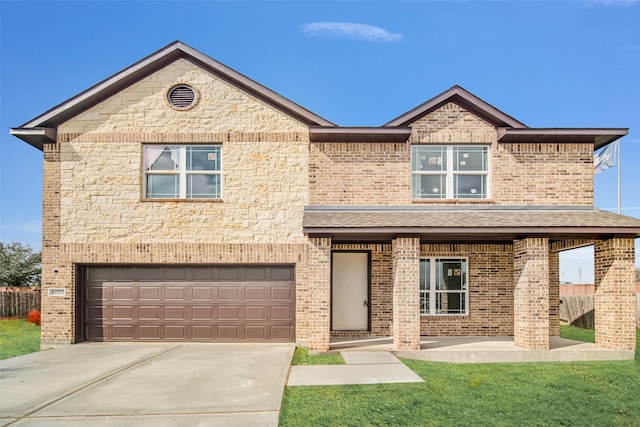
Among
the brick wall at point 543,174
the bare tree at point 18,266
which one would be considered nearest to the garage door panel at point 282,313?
the brick wall at point 543,174

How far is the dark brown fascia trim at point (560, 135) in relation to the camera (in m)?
13.4

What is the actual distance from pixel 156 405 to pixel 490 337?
992 cm

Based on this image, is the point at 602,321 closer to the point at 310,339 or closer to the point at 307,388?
the point at 310,339

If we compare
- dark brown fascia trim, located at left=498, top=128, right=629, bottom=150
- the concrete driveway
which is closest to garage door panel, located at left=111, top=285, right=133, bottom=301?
the concrete driveway

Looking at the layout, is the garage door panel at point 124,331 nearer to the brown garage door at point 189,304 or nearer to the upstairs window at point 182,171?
the brown garage door at point 189,304

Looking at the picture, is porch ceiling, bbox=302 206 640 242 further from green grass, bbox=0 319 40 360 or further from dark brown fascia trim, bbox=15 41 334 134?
green grass, bbox=0 319 40 360

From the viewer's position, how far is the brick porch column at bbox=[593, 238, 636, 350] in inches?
474

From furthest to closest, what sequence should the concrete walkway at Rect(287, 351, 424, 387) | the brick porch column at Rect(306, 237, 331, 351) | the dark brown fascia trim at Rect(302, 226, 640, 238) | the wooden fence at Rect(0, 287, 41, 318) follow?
the wooden fence at Rect(0, 287, 41, 318) → the brick porch column at Rect(306, 237, 331, 351) → the dark brown fascia trim at Rect(302, 226, 640, 238) → the concrete walkway at Rect(287, 351, 424, 387)

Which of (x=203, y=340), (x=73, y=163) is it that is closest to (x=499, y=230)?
(x=203, y=340)

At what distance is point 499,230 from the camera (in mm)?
11922

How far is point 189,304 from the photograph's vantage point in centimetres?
1395

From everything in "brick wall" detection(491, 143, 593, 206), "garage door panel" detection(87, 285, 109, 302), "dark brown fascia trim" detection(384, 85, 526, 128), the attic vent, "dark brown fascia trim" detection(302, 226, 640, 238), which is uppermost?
the attic vent

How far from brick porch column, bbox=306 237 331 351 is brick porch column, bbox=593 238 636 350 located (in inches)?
265

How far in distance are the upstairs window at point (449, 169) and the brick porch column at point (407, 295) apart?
232 cm
